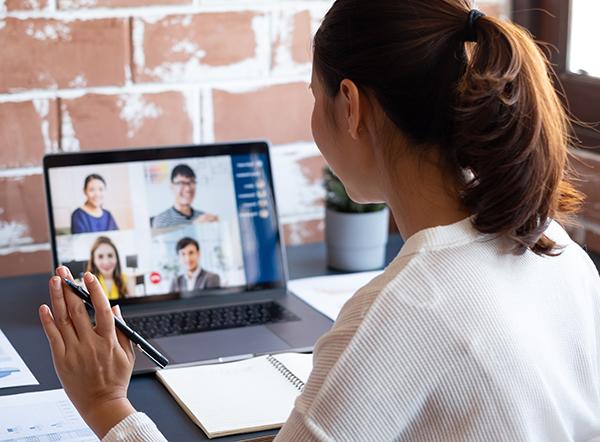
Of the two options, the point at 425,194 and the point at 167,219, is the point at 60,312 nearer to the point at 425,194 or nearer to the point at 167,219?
the point at 425,194

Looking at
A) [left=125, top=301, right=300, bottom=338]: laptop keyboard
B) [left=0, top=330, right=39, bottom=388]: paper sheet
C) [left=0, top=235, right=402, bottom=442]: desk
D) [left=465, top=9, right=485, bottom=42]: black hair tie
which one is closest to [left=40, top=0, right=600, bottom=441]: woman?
[left=465, top=9, right=485, bottom=42]: black hair tie

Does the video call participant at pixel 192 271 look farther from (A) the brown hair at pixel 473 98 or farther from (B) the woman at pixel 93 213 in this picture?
(A) the brown hair at pixel 473 98

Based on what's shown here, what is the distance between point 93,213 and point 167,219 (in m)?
0.11

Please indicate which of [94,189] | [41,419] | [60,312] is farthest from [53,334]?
[94,189]

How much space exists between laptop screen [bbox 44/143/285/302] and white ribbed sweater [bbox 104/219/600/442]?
68 centimetres

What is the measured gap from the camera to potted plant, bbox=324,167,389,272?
1.72 m

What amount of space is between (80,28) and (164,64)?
157 mm

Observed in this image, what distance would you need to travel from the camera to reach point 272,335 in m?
1.43

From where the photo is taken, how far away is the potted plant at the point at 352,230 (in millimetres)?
1716

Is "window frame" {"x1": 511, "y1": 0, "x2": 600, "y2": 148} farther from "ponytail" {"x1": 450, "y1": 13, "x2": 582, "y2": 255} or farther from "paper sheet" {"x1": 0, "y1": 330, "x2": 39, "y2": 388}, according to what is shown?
"paper sheet" {"x1": 0, "y1": 330, "x2": 39, "y2": 388}

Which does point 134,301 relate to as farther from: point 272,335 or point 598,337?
point 598,337

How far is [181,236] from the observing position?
1.58 m

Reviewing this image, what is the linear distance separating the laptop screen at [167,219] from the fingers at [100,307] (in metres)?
0.46

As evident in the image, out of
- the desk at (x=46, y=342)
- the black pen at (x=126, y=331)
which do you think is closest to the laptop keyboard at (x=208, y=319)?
the desk at (x=46, y=342)
